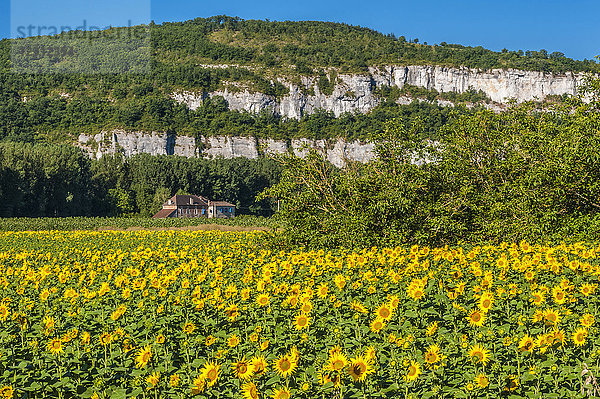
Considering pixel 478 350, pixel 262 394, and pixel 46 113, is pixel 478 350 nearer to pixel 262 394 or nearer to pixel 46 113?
pixel 262 394

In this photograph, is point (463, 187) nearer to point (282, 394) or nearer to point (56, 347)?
point (56, 347)

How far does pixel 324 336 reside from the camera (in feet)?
17.9

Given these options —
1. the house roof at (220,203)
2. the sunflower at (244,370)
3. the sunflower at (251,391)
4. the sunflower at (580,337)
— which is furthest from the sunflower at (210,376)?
the house roof at (220,203)

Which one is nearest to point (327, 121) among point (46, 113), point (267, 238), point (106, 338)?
point (46, 113)

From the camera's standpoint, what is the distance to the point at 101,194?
3743 inches

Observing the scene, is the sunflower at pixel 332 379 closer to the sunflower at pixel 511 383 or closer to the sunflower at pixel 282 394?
the sunflower at pixel 282 394

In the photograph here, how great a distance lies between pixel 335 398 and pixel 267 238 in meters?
13.7

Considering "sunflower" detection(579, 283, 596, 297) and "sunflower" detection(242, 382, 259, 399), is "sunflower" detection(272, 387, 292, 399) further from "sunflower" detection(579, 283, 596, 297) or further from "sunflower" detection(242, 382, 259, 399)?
"sunflower" detection(579, 283, 596, 297)

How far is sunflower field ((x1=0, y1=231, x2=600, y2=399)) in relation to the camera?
12.9 feet

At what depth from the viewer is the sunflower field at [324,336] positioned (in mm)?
3922

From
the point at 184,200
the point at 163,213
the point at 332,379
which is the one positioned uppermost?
the point at 332,379

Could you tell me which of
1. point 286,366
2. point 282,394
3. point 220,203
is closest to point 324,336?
point 286,366

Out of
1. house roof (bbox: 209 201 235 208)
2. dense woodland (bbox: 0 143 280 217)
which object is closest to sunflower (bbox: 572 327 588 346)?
dense woodland (bbox: 0 143 280 217)

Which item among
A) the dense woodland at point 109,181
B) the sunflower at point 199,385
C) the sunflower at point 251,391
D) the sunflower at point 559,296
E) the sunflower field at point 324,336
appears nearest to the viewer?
the sunflower at point 251,391
